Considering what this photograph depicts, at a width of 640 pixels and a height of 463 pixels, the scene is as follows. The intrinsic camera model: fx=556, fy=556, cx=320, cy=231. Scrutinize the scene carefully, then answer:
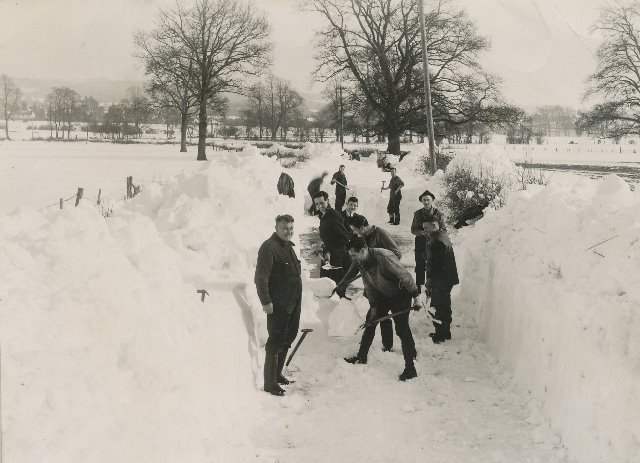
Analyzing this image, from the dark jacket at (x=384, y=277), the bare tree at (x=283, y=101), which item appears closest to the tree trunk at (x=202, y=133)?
the dark jacket at (x=384, y=277)

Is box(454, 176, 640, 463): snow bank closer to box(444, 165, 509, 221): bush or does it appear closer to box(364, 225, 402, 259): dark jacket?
box(364, 225, 402, 259): dark jacket

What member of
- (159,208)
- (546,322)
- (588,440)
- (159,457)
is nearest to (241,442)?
(159,457)

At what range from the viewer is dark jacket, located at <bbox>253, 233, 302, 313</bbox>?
5.52 metres

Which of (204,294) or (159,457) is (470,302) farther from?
(159,457)

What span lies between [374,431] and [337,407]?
578 mm

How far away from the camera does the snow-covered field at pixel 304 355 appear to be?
3473 millimetres

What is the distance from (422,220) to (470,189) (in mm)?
5787

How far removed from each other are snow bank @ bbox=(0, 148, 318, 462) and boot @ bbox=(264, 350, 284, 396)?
0.13 meters

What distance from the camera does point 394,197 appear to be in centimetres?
1545

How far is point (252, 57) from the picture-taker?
37.3 meters

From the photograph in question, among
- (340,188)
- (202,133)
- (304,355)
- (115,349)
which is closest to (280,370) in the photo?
(304,355)

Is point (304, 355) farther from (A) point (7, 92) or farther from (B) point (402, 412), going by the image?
(A) point (7, 92)

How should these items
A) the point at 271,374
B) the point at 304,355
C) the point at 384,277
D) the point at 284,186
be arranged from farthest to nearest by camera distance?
the point at 284,186
the point at 304,355
the point at 384,277
the point at 271,374

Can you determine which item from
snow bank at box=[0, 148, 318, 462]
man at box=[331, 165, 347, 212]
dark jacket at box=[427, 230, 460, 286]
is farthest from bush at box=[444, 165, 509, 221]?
snow bank at box=[0, 148, 318, 462]
